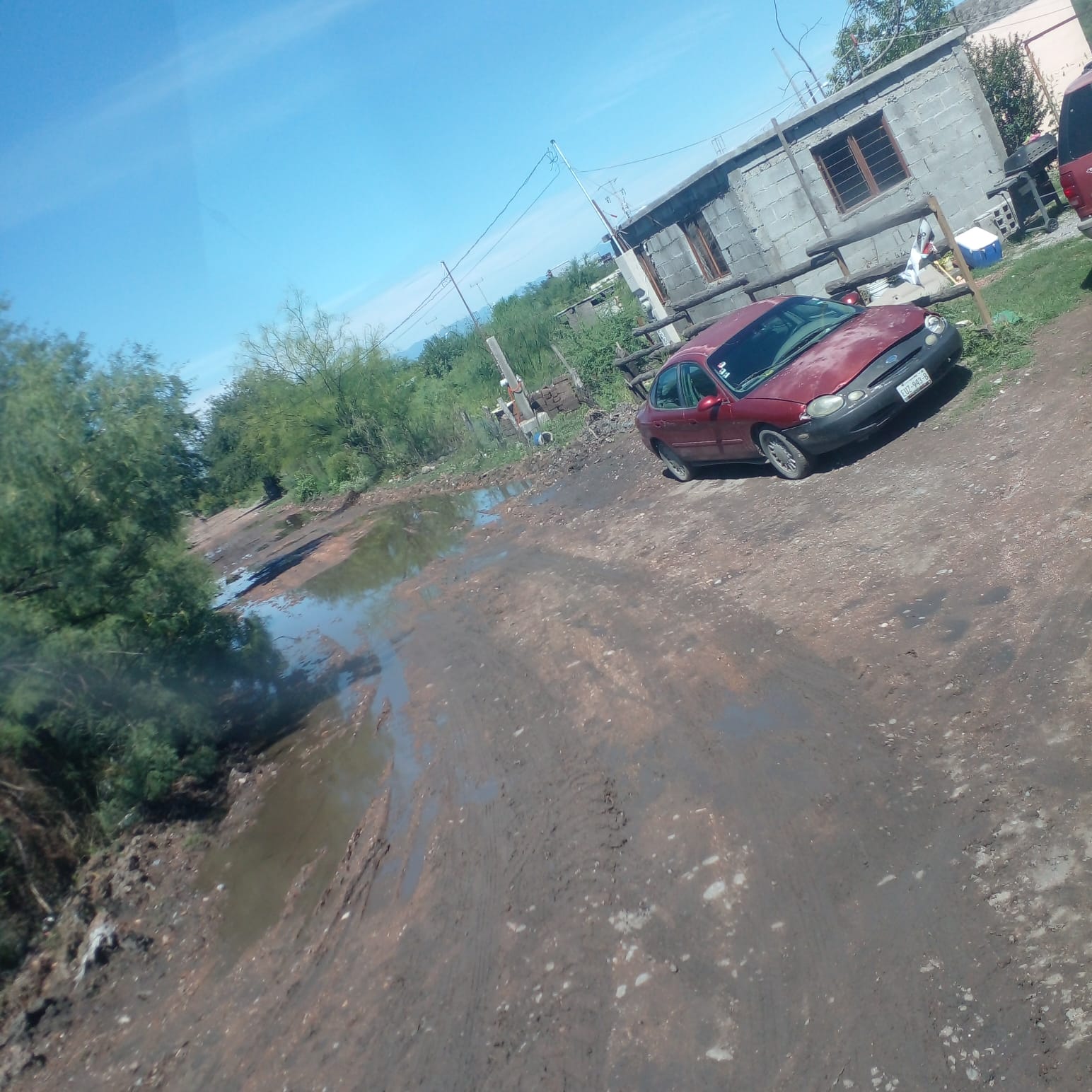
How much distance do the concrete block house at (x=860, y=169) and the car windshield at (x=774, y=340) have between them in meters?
8.07

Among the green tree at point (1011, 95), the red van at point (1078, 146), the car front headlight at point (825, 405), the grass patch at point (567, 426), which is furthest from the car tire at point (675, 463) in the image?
the green tree at point (1011, 95)

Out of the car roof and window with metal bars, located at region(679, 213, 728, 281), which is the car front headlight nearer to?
the car roof

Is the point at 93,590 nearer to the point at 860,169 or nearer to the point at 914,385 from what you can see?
the point at 914,385

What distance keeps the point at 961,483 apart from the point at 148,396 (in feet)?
33.9

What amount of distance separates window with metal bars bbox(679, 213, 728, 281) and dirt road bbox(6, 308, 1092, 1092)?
13.0 meters

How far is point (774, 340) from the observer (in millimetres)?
10727

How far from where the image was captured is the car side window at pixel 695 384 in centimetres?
1107

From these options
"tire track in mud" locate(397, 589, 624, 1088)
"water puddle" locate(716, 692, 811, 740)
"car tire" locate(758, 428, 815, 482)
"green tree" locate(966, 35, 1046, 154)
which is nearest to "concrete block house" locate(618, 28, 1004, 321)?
"green tree" locate(966, 35, 1046, 154)

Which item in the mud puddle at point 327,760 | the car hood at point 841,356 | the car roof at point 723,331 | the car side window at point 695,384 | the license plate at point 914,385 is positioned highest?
the car roof at point 723,331

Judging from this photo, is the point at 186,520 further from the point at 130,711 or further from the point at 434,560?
the point at 434,560

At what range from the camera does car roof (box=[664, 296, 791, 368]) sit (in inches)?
440

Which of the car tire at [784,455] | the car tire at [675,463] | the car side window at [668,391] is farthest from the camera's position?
the car tire at [675,463]

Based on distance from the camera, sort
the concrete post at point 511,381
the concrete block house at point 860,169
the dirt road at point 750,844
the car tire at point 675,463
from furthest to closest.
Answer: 1. the concrete post at point 511,381
2. the concrete block house at point 860,169
3. the car tire at point 675,463
4. the dirt road at point 750,844

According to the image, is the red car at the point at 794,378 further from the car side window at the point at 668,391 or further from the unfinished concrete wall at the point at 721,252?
the unfinished concrete wall at the point at 721,252
